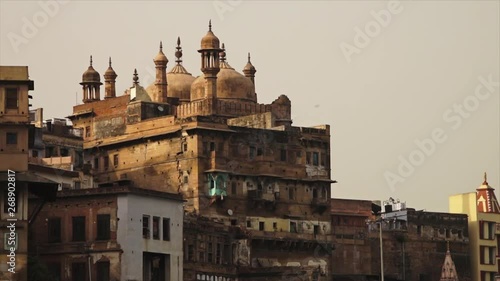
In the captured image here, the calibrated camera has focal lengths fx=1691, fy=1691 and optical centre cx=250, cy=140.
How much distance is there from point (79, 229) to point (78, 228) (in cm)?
9

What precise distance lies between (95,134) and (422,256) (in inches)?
827

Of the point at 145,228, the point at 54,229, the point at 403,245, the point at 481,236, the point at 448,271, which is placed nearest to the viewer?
the point at 145,228

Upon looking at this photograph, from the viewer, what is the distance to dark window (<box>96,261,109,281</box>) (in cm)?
7131

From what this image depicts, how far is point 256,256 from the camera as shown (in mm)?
89500

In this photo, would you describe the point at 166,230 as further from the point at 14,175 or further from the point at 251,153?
the point at 251,153

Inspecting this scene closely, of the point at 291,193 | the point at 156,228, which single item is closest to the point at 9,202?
the point at 156,228

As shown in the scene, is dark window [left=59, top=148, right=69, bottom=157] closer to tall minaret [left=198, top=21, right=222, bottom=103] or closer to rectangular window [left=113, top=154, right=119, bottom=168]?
rectangular window [left=113, top=154, right=119, bottom=168]

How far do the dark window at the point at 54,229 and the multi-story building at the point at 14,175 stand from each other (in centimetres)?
439

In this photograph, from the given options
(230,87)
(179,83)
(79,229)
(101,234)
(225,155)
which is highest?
(179,83)

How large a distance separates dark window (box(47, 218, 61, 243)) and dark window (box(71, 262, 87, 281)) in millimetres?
1591

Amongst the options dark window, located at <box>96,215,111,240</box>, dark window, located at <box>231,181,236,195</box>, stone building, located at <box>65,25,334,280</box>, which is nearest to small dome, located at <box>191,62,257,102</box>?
stone building, located at <box>65,25,334,280</box>

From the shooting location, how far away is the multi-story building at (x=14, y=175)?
66.1 m

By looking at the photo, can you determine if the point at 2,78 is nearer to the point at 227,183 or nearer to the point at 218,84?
the point at 227,183

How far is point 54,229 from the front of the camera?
72938 mm
